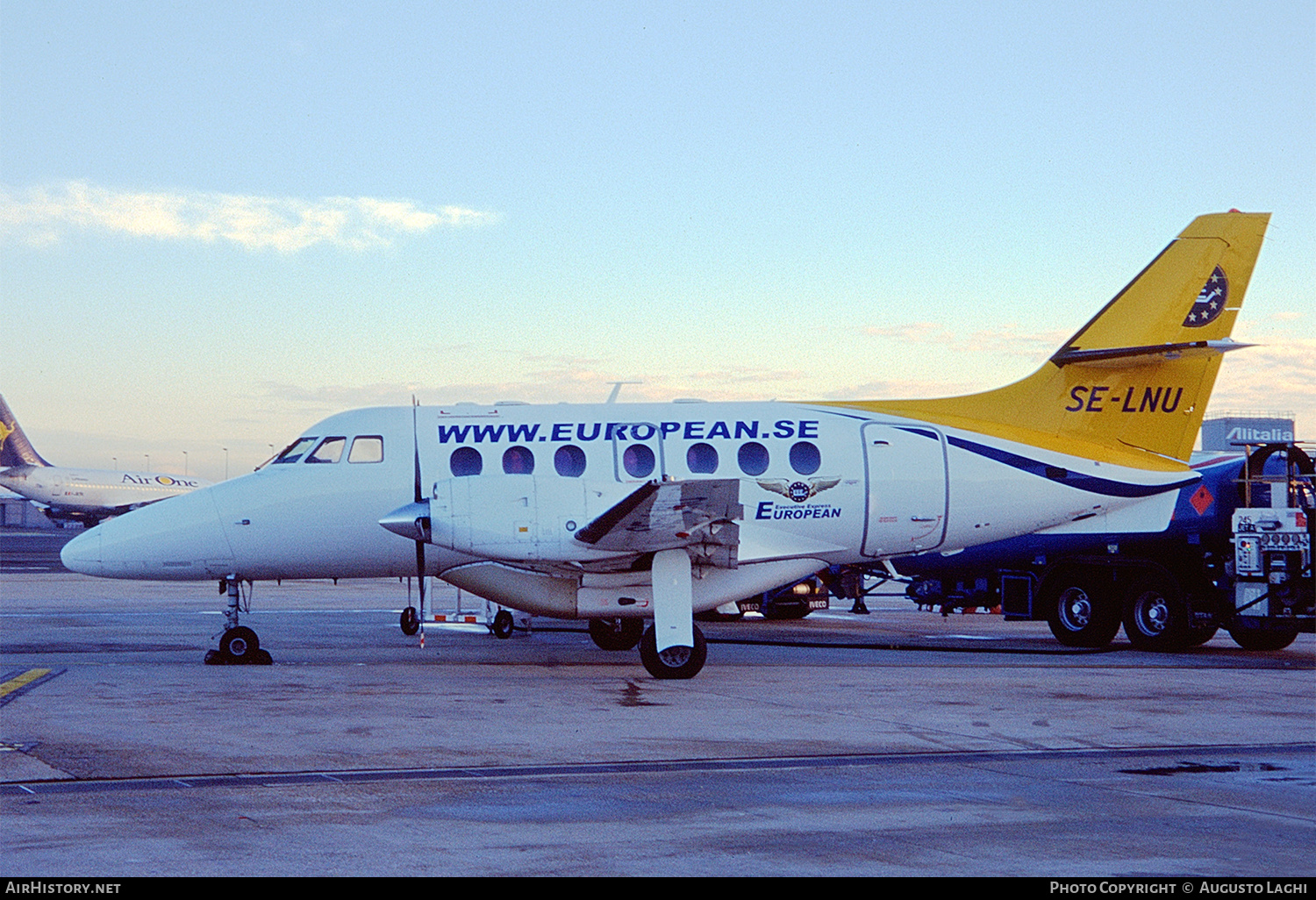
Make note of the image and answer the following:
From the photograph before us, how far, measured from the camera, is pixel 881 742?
10.8 metres

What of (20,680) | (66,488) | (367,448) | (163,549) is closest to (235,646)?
(163,549)

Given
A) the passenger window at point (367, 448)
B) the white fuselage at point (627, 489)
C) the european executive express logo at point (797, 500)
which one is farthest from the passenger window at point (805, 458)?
the passenger window at point (367, 448)

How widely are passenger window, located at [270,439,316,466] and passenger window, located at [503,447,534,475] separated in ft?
8.38

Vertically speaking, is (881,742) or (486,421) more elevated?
(486,421)

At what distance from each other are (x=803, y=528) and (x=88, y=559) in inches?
357

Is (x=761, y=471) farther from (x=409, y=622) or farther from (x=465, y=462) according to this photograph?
(x=409, y=622)

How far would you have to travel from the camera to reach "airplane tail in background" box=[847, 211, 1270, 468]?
1809cm

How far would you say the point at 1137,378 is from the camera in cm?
1817

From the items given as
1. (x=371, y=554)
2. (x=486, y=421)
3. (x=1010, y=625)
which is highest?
(x=486, y=421)

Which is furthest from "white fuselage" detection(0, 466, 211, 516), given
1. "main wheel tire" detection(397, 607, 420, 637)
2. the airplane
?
"main wheel tire" detection(397, 607, 420, 637)
